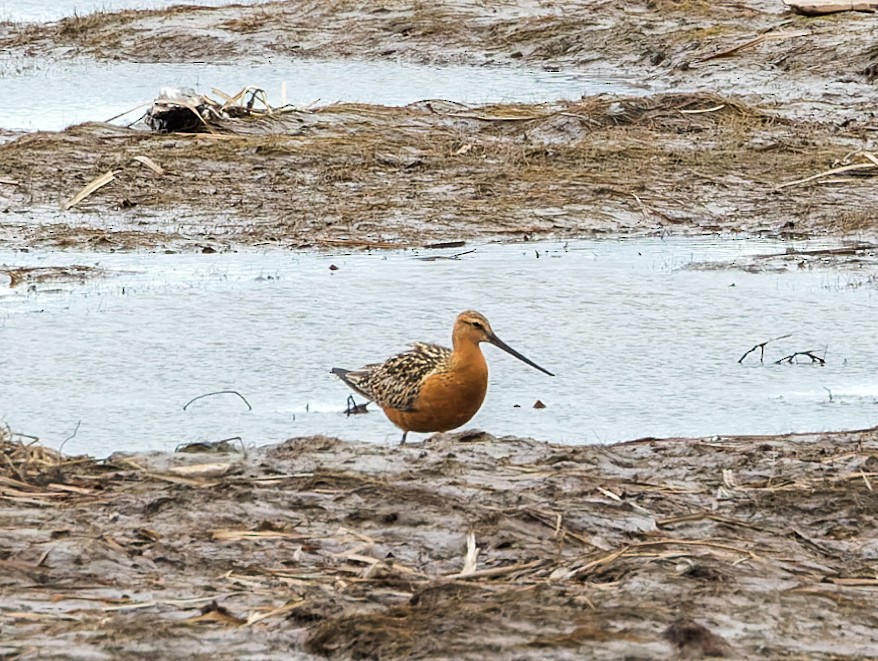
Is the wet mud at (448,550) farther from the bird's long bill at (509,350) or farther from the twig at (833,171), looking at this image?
the twig at (833,171)

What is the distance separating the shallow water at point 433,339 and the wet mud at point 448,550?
72cm

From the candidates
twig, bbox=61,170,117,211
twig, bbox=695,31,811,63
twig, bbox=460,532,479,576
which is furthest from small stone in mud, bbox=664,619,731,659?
twig, bbox=695,31,811,63

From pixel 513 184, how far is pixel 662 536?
21.2ft

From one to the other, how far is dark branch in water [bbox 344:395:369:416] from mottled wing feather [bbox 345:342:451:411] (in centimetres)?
16

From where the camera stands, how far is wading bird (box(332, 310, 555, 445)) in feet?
19.7

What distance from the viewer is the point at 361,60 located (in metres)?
18.4

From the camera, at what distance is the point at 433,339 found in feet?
24.6

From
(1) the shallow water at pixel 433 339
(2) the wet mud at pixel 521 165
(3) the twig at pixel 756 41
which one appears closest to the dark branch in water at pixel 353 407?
(1) the shallow water at pixel 433 339

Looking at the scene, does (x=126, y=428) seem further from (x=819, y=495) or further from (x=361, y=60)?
(x=361, y=60)

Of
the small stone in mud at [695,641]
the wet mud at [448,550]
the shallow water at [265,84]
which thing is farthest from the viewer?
the shallow water at [265,84]

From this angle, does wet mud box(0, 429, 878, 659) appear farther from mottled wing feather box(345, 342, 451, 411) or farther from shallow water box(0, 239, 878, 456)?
shallow water box(0, 239, 878, 456)

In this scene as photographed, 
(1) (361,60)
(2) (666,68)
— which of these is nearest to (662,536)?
(2) (666,68)

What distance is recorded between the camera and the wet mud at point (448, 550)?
3.75 meters

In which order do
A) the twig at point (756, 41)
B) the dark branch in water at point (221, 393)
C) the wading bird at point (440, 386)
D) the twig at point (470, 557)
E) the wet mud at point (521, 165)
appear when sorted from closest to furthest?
the twig at point (470, 557)
the wading bird at point (440, 386)
the dark branch in water at point (221, 393)
the wet mud at point (521, 165)
the twig at point (756, 41)
